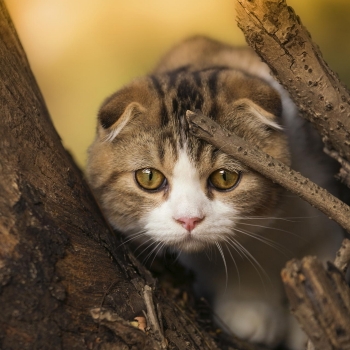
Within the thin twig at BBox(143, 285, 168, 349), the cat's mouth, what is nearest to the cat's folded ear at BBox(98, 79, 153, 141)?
the cat's mouth

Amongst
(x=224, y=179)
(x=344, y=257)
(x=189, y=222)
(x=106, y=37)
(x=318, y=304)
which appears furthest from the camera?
(x=106, y=37)

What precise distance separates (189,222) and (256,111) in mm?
365

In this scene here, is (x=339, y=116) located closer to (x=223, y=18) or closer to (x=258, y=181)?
(x=258, y=181)

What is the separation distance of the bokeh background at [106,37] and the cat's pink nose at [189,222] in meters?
0.88

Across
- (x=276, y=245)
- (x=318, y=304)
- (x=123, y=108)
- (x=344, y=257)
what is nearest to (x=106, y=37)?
(x=123, y=108)

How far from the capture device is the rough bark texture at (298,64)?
48.1 inches

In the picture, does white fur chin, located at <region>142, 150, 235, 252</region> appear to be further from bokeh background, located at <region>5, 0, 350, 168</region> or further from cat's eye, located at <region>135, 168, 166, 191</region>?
bokeh background, located at <region>5, 0, 350, 168</region>

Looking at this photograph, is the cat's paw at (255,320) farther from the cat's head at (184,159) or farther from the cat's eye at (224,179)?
the cat's eye at (224,179)

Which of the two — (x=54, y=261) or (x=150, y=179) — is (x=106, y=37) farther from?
(x=54, y=261)

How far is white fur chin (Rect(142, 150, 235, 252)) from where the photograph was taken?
50.1 inches

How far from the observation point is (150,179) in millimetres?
1380

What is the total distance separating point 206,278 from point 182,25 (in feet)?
3.84

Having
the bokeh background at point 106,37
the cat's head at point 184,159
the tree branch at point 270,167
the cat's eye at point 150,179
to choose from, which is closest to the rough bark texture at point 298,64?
the cat's head at point 184,159

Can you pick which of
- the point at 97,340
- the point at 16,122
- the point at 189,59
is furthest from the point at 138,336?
the point at 189,59
